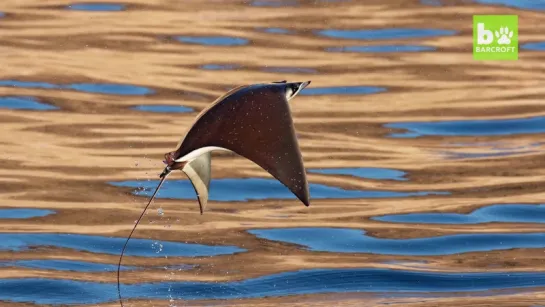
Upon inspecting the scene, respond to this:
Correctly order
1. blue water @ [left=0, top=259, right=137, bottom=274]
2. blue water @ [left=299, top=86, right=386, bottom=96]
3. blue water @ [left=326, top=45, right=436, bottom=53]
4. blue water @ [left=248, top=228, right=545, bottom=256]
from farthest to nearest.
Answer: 1. blue water @ [left=326, top=45, right=436, bottom=53]
2. blue water @ [left=299, top=86, right=386, bottom=96]
3. blue water @ [left=248, top=228, right=545, bottom=256]
4. blue water @ [left=0, top=259, right=137, bottom=274]

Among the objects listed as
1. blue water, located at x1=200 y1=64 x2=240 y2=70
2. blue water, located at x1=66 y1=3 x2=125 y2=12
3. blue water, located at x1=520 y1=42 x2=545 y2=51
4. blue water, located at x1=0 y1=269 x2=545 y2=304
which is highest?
→ blue water, located at x1=66 y1=3 x2=125 y2=12

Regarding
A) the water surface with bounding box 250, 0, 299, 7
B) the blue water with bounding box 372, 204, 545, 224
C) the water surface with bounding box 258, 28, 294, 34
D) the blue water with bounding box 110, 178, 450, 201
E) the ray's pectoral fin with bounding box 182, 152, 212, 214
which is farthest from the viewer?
the water surface with bounding box 250, 0, 299, 7

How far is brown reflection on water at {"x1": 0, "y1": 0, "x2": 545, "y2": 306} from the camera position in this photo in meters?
6.66

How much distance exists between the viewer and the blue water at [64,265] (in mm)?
6301

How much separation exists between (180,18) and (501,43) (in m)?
3.07

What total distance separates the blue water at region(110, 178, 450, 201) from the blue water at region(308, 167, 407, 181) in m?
0.23

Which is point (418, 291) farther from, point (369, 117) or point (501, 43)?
point (501, 43)

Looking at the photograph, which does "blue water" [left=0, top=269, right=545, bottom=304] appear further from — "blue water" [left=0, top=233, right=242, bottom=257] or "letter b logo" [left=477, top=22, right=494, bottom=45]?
"letter b logo" [left=477, top=22, right=494, bottom=45]

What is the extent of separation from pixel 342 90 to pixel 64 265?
3.85 m

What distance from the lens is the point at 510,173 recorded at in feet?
26.0

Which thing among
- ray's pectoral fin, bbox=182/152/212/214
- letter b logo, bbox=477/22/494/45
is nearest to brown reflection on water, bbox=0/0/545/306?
letter b logo, bbox=477/22/494/45

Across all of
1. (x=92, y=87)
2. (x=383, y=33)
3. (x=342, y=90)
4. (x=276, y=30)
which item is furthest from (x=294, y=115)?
(x=383, y=33)

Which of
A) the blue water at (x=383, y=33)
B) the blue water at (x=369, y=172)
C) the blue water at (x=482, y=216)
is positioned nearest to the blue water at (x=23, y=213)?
the blue water at (x=369, y=172)

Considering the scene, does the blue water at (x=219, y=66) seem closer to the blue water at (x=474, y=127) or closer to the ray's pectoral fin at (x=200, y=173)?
the blue water at (x=474, y=127)
